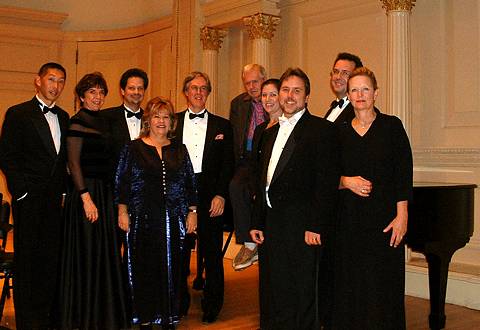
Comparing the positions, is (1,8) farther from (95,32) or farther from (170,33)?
(170,33)

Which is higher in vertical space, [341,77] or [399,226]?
[341,77]

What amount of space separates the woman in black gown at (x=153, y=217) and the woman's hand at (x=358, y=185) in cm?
107

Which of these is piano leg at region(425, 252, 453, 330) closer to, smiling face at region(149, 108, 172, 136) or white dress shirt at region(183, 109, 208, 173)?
white dress shirt at region(183, 109, 208, 173)

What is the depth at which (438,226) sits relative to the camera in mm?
3355

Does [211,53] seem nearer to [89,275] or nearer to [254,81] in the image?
[254,81]

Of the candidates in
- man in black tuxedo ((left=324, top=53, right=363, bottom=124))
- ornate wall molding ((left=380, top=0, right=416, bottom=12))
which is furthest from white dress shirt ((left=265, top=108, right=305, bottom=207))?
ornate wall molding ((left=380, top=0, right=416, bottom=12))

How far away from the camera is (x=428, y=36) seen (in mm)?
5176

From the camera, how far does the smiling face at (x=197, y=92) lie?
3645 millimetres

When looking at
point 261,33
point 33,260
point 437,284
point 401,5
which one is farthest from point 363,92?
point 261,33

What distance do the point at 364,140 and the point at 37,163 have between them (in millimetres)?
1886

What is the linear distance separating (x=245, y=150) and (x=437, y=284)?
1.57 m

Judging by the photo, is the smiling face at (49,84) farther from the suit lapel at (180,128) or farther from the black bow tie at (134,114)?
the suit lapel at (180,128)

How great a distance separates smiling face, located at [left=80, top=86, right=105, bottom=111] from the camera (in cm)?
337

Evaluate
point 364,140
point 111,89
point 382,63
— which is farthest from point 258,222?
point 111,89
